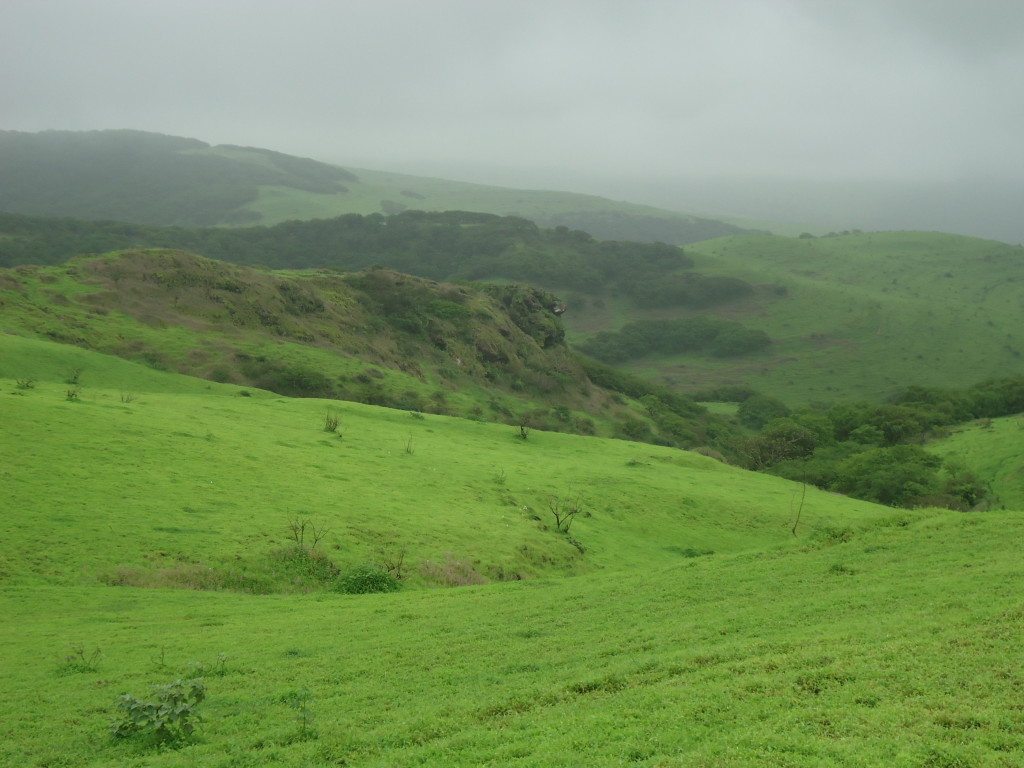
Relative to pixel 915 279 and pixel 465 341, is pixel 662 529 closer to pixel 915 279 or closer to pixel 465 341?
pixel 465 341

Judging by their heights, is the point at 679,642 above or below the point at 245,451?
above

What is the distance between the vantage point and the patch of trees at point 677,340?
16675 centimetres

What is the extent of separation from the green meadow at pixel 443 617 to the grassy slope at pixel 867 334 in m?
127

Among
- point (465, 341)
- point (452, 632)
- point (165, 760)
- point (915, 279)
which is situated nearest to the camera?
point (165, 760)

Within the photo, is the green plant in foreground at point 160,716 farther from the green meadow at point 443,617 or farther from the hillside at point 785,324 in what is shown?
the hillside at point 785,324

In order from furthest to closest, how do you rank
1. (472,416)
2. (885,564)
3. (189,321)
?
(472,416) < (189,321) < (885,564)

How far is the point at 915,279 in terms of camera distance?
7682 inches

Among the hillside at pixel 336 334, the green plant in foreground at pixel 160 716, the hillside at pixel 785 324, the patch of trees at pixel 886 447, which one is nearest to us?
the green plant in foreground at pixel 160 716

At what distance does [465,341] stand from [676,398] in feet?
125

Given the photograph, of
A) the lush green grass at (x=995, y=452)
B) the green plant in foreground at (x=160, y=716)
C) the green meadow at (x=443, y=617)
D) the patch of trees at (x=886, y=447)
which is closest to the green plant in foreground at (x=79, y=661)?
the green meadow at (x=443, y=617)

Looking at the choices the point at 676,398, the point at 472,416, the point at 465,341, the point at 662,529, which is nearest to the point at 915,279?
the point at 676,398

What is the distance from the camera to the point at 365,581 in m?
20.8

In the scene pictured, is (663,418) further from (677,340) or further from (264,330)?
(677,340)

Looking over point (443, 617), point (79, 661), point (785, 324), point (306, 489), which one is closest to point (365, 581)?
point (443, 617)
